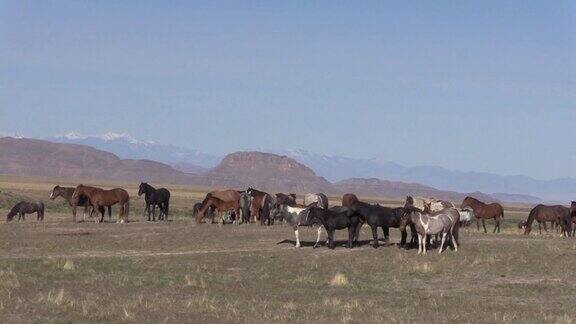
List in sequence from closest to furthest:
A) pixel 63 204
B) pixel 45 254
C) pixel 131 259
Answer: pixel 131 259, pixel 45 254, pixel 63 204

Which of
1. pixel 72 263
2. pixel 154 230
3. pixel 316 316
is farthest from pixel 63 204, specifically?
pixel 316 316

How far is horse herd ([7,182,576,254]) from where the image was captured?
27.5 meters

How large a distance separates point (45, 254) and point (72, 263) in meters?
4.03

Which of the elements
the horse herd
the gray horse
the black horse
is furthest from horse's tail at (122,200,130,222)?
the black horse

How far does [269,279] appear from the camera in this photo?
22953 millimetres

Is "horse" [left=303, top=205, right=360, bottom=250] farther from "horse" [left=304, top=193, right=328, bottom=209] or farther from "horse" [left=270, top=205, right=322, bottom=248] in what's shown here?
"horse" [left=304, top=193, right=328, bottom=209]

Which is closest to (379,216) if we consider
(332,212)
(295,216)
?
(332,212)

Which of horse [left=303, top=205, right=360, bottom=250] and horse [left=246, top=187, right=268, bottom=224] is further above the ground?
horse [left=246, top=187, right=268, bottom=224]

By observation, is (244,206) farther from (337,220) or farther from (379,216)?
(379,216)

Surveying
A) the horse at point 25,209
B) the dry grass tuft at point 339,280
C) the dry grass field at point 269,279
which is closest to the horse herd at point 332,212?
the horse at point 25,209

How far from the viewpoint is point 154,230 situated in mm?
35250

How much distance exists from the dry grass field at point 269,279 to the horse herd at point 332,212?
875mm

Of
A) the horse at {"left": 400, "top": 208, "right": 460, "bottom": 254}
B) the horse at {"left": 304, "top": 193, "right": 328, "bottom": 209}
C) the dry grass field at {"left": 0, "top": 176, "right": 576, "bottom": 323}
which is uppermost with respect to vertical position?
the horse at {"left": 304, "top": 193, "right": 328, "bottom": 209}

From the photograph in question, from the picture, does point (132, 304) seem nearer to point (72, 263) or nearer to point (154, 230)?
point (72, 263)
